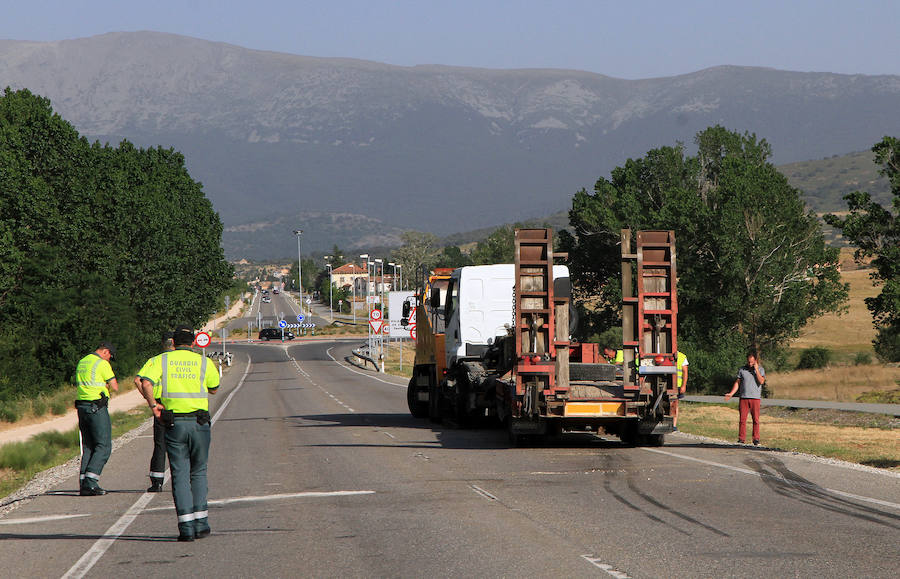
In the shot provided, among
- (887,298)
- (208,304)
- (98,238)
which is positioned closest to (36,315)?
(98,238)

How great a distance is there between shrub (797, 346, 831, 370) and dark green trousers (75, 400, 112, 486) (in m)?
57.1

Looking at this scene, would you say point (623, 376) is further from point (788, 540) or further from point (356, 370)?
point (356, 370)

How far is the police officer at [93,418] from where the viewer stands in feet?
44.6

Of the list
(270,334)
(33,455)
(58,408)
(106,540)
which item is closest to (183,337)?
(106,540)

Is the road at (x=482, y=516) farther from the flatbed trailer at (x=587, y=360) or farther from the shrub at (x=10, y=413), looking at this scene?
the shrub at (x=10, y=413)

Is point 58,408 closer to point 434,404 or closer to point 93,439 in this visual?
point 434,404

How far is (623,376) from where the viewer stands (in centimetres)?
1716

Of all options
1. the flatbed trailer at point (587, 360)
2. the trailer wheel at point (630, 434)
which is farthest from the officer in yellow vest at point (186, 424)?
the trailer wheel at point (630, 434)

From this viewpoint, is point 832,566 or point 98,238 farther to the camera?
point 98,238

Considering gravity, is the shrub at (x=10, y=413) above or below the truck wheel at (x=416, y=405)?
below

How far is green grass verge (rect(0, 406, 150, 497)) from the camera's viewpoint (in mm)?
17594

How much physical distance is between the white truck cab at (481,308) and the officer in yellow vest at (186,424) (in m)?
11.6

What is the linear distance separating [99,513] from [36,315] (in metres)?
38.0

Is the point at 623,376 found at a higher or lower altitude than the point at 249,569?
higher
